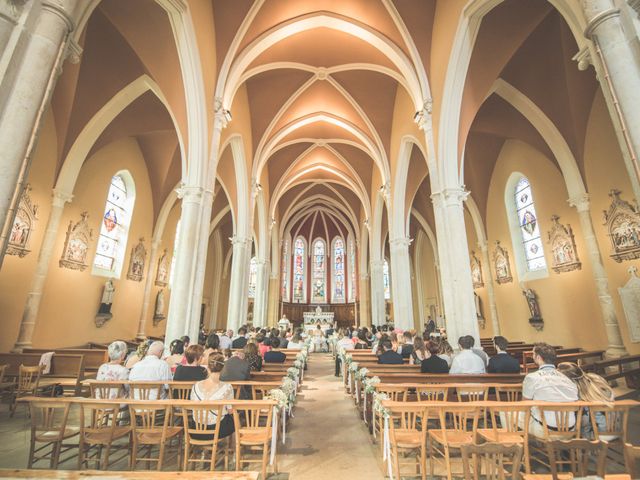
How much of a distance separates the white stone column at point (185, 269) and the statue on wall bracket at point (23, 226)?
14.3ft

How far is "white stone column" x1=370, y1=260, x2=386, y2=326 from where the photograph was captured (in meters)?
16.0

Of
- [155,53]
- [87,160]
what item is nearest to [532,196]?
[155,53]

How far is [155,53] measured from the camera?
6918 millimetres

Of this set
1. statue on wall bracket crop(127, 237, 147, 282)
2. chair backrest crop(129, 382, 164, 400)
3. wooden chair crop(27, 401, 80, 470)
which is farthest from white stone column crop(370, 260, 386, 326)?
wooden chair crop(27, 401, 80, 470)

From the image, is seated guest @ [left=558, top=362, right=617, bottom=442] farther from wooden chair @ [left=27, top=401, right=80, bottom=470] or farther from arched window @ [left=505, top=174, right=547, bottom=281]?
arched window @ [left=505, top=174, right=547, bottom=281]

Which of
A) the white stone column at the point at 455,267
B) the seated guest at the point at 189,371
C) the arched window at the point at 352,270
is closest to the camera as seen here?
the seated guest at the point at 189,371

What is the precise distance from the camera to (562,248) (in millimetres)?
9883

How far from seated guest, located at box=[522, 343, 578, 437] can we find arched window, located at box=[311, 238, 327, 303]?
966 inches

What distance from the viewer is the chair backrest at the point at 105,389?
3.42m

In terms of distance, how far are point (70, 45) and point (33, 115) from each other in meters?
1.03

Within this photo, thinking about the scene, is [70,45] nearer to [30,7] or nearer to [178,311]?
[30,7]

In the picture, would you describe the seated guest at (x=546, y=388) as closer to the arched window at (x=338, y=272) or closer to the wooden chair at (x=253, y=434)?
the wooden chair at (x=253, y=434)

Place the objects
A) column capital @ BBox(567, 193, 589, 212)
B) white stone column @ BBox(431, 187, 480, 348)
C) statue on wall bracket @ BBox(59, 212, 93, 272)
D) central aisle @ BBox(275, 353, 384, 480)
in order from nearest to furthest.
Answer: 1. central aisle @ BBox(275, 353, 384, 480)
2. white stone column @ BBox(431, 187, 480, 348)
3. column capital @ BBox(567, 193, 589, 212)
4. statue on wall bracket @ BBox(59, 212, 93, 272)

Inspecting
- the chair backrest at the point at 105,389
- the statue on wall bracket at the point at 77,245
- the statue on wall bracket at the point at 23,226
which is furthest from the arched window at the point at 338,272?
the chair backrest at the point at 105,389
